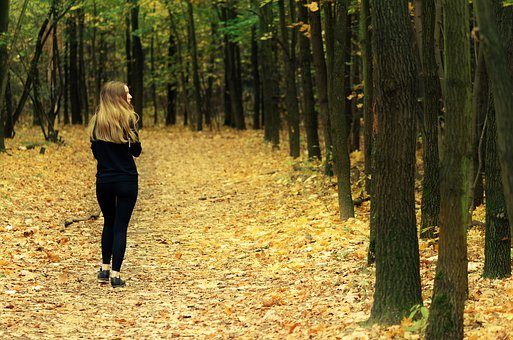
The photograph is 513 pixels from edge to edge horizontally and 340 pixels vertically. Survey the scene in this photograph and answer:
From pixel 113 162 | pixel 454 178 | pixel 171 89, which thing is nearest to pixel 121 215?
pixel 113 162

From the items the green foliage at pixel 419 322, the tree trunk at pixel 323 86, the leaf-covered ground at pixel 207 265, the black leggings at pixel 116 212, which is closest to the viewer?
the green foliage at pixel 419 322

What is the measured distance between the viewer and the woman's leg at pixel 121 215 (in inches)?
→ 339

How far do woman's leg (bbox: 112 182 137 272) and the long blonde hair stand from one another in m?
0.55

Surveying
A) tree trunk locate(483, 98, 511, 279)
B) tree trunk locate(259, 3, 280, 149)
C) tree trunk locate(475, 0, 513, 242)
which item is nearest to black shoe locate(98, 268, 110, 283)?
tree trunk locate(483, 98, 511, 279)

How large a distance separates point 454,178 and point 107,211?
Result: 15.7 ft

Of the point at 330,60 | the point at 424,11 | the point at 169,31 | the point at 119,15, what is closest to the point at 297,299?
the point at 424,11

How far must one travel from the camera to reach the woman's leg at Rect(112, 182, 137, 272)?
8.62m

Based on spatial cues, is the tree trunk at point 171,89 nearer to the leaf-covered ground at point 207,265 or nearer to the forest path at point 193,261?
the forest path at point 193,261

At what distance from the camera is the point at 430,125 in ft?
32.9

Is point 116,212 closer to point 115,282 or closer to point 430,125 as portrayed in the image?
point 115,282

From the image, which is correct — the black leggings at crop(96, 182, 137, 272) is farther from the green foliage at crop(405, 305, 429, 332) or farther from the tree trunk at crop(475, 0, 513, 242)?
the tree trunk at crop(475, 0, 513, 242)

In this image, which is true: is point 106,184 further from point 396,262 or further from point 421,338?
point 421,338

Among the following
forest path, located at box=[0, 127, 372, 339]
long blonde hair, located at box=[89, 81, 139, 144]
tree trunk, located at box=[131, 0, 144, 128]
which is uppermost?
tree trunk, located at box=[131, 0, 144, 128]

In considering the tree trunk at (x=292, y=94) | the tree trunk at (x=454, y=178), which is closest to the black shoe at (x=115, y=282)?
the tree trunk at (x=454, y=178)
